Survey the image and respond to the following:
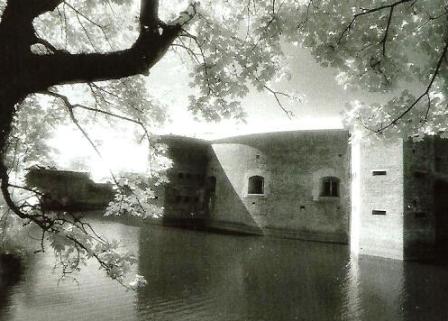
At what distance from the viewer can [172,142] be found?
62.5 ft

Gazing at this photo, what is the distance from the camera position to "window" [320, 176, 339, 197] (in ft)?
49.7

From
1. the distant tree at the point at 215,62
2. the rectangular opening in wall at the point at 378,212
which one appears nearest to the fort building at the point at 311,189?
the rectangular opening in wall at the point at 378,212

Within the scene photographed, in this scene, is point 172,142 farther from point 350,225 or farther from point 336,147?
point 350,225

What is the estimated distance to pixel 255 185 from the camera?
1777 cm

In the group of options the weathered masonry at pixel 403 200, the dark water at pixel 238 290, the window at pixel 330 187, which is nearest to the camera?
the dark water at pixel 238 290

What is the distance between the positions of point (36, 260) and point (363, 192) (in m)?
11.6

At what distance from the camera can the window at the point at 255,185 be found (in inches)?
687

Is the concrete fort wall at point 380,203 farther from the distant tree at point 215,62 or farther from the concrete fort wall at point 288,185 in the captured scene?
the distant tree at point 215,62

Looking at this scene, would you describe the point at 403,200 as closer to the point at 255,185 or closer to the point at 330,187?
the point at 330,187

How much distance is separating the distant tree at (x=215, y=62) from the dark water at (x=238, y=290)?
3145 mm

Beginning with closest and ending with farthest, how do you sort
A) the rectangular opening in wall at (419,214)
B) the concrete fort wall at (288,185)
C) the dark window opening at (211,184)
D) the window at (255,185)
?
the rectangular opening in wall at (419,214)
the concrete fort wall at (288,185)
the window at (255,185)
the dark window opening at (211,184)

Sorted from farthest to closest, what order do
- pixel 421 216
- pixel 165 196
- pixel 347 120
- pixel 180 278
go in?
Result: 1. pixel 165 196
2. pixel 421 216
3. pixel 180 278
4. pixel 347 120

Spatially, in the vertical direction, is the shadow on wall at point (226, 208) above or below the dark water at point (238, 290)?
above

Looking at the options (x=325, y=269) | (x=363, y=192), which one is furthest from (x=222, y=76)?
(x=363, y=192)
